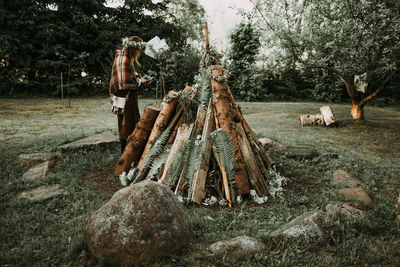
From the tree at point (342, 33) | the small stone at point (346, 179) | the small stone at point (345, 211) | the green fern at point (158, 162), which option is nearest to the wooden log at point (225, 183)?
the green fern at point (158, 162)

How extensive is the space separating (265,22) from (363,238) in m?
8.35

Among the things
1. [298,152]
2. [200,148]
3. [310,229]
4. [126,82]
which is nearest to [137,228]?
[310,229]

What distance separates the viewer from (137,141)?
14.3 feet

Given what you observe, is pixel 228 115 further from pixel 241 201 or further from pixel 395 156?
pixel 395 156

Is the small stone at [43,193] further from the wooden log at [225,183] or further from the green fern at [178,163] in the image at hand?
the wooden log at [225,183]

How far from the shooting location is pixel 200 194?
140 inches

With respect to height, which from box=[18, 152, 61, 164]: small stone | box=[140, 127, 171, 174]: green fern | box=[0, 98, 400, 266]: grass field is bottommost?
box=[0, 98, 400, 266]: grass field

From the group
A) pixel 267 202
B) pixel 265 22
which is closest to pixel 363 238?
pixel 267 202

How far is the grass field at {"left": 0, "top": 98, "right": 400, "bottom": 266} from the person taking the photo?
229 centimetres

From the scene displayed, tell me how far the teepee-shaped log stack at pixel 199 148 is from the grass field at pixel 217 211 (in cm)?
30

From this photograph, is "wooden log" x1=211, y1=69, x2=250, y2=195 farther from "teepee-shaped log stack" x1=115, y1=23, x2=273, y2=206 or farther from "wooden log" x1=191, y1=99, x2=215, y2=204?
"wooden log" x1=191, y1=99, x2=215, y2=204

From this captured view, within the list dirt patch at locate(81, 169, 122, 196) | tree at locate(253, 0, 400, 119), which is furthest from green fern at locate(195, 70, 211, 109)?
tree at locate(253, 0, 400, 119)

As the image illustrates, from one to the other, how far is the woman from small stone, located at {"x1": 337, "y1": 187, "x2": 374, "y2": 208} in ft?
11.1

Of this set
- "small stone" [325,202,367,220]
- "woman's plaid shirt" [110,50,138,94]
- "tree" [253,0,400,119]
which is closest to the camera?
"small stone" [325,202,367,220]
